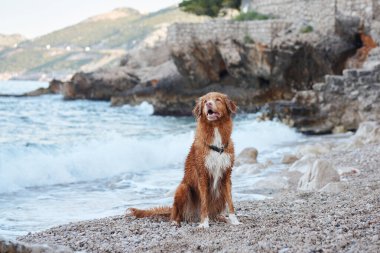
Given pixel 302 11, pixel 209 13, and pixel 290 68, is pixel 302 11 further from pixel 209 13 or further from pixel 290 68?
pixel 209 13

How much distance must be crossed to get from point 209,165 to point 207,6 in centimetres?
3871

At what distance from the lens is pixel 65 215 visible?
351 inches

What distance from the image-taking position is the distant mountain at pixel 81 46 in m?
144

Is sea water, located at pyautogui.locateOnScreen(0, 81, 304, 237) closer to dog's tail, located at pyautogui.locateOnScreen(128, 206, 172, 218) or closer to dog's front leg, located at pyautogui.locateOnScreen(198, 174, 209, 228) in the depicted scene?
dog's tail, located at pyautogui.locateOnScreen(128, 206, 172, 218)

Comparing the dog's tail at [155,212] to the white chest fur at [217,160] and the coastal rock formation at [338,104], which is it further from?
the coastal rock formation at [338,104]

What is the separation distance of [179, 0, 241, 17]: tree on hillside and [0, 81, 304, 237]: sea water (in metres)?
17.4

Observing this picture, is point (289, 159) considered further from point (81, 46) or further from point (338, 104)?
point (81, 46)

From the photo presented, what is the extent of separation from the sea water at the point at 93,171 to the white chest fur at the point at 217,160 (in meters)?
2.87

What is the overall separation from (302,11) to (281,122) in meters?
11.1

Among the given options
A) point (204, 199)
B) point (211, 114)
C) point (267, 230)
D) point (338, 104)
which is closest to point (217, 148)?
point (211, 114)

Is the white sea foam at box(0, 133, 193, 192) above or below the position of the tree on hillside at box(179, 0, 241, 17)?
below

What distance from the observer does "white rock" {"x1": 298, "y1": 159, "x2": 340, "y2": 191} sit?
927cm

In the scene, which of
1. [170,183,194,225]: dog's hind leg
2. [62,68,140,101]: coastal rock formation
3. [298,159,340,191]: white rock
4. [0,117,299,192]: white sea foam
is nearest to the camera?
[170,183,194,225]: dog's hind leg

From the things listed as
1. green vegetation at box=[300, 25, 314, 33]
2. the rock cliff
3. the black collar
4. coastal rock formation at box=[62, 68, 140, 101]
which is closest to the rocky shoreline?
the black collar
